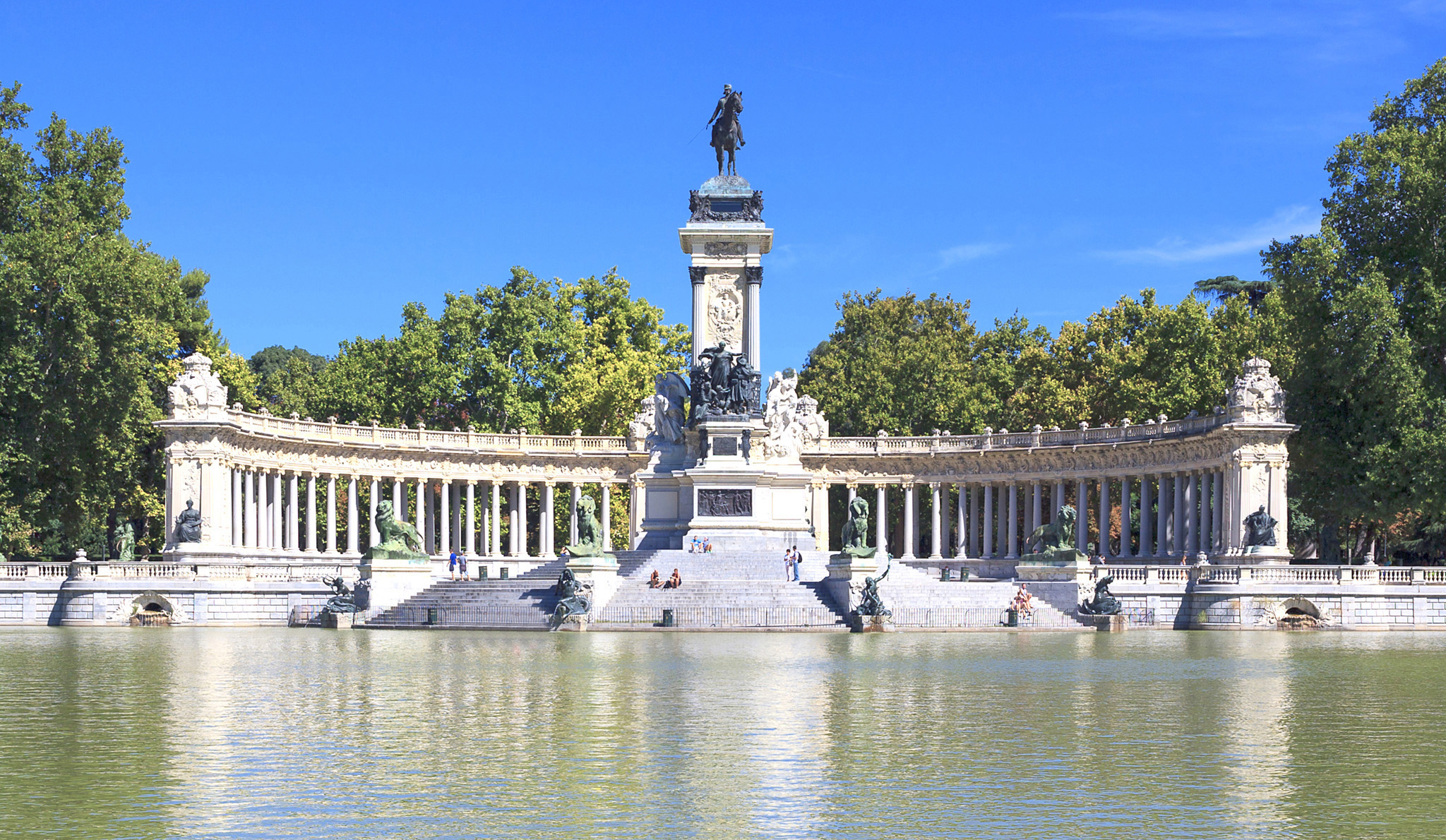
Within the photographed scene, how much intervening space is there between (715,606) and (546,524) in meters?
36.2

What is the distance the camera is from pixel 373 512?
7806 centimetres

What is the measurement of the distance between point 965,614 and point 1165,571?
33.4 ft

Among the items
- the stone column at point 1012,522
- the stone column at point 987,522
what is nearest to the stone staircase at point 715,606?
the stone column at point 1012,522

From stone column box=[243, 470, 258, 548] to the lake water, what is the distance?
37.0m

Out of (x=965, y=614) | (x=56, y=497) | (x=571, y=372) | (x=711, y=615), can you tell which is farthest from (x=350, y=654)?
(x=571, y=372)

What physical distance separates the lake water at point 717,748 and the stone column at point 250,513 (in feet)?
121

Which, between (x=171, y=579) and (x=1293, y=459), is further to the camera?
(x=1293, y=459)

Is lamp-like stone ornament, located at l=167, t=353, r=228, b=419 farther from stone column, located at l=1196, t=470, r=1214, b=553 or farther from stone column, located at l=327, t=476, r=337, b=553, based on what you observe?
stone column, located at l=1196, t=470, r=1214, b=553

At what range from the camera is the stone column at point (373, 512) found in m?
77.7

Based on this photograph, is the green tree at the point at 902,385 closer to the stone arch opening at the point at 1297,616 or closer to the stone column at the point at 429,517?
the stone column at the point at 429,517

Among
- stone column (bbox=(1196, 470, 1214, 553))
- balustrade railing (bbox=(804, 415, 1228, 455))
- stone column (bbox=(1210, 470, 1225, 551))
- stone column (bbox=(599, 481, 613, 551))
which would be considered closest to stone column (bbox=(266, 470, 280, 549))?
stone column (bbox=(599, 481, 613, 551))

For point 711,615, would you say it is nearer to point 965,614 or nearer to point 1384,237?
point 965,614

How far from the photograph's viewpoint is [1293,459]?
225ft

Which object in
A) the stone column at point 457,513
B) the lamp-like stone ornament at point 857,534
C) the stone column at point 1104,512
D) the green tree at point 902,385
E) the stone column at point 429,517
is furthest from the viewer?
the green tree at point 902,385
